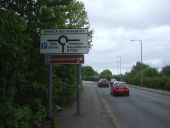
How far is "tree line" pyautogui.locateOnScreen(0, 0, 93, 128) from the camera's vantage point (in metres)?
10.4

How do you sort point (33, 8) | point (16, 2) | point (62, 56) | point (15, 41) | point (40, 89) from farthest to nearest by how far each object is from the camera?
point (62, 56) < point (40, 89) < point (33, 8) < point (16, 2) < point (15, 41)

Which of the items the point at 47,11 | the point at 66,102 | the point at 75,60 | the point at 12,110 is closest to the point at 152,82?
the point at 66,102

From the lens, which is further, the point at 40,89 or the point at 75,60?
the point at 75,60

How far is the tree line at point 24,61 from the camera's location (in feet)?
34.1

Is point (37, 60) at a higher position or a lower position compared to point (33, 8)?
lower

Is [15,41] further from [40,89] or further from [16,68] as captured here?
[40,89]

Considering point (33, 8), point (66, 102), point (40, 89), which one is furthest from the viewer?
point (66, 102)

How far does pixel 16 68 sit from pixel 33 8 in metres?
4.67

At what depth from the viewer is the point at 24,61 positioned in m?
11.2

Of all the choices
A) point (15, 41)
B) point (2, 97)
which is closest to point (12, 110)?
point (2, 97)

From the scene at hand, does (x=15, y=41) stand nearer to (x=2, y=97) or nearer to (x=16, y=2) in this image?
(x=2, y=97)

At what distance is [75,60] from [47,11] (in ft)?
19.2

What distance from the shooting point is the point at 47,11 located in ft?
52.6

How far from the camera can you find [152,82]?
264 feet
